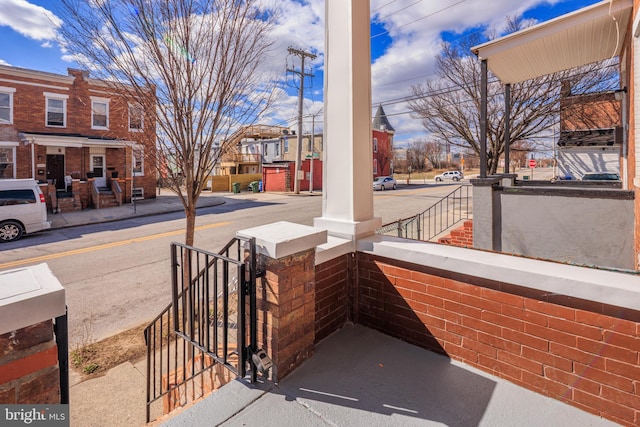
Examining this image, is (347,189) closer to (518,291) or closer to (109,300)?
(518,291)

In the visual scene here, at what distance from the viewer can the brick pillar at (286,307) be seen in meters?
2.28

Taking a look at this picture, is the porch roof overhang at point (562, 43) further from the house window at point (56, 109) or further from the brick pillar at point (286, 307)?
the house window at point (56, 109)

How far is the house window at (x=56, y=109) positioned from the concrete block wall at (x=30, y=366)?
70.3 feet

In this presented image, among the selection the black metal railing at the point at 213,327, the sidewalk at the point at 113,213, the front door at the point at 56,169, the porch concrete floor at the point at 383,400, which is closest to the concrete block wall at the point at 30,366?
the porch concrete floor at the point at 383,400

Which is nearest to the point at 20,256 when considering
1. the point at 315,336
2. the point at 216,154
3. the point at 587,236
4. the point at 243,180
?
the point at 216,154

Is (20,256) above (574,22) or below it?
below

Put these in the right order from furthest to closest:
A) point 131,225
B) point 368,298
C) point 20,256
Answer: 1. point 131,225
2. point 20,256
3. point 368,298

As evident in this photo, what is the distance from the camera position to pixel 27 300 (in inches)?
54.7

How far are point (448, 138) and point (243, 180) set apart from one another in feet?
69.3

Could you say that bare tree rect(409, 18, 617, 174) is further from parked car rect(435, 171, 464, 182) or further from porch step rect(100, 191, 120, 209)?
parked car rect(435, 171, 464, 182)

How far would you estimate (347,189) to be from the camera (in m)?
3.05

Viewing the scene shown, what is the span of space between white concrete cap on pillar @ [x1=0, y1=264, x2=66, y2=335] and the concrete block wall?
0.06m

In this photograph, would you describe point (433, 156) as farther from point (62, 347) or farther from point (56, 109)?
point (62, 347)

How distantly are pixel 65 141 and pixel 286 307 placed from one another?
1993 centimetres
